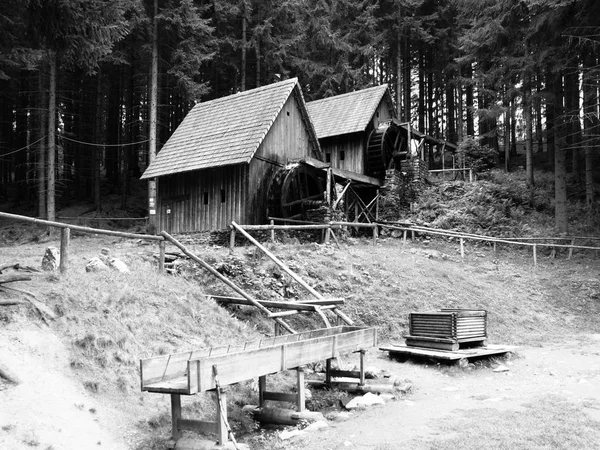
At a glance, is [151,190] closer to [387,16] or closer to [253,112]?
[253,112]

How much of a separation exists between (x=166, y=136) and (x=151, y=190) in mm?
17411

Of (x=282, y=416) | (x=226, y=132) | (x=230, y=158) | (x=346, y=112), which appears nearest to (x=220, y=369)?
(x=282, y=416)

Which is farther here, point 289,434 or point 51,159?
point 51,159

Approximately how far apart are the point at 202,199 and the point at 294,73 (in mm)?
19645

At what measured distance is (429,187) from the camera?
3031cm

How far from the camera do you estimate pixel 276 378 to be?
31.3ft

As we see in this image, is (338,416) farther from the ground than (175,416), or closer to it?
closer to it

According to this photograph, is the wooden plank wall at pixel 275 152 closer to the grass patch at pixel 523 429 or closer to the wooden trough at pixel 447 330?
the wooden trough at pixel 447 330

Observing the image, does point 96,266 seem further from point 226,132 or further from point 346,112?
point 346,112

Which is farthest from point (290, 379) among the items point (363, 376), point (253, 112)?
point (253, 112)

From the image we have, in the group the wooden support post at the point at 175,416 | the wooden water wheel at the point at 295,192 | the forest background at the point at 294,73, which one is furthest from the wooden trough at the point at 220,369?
the wooden water wheel at the point at 295,192

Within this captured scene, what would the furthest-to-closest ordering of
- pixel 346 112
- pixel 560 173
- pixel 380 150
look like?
pixel 346 112 < pixel 380 150 < pixel 560 173

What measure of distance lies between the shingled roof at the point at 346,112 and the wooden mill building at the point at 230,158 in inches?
281

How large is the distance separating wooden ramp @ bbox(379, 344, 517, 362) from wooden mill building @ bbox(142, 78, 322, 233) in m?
9.45
